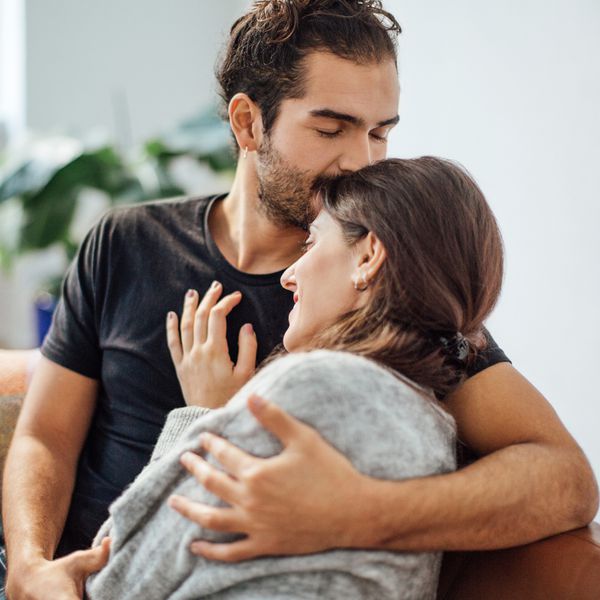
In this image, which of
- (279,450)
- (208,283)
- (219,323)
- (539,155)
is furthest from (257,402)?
(539,155)

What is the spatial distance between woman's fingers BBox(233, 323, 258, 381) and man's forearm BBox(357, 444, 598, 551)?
1.52 feet

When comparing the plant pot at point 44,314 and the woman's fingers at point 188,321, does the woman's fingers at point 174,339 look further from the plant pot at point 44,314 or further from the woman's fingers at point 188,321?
the plant pot at point 44,314

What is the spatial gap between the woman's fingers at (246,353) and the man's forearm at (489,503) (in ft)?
1.52

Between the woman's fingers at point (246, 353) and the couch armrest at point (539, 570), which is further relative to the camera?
the woman's fingers at point (246, 353)

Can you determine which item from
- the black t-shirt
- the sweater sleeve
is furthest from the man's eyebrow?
the sweater sleeve

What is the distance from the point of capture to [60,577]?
1261 millimetres

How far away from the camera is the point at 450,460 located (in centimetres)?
110

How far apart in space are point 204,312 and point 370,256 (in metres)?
0.42

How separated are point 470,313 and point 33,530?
76cm

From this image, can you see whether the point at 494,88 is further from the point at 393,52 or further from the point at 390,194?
the point at 390,194

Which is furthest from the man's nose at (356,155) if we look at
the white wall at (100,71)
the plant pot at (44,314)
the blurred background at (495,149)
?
the white wall at (100,71)

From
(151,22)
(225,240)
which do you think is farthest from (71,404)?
(151,22)

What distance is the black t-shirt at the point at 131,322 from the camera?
1557 millimetres

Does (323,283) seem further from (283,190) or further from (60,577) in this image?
(60,577)
